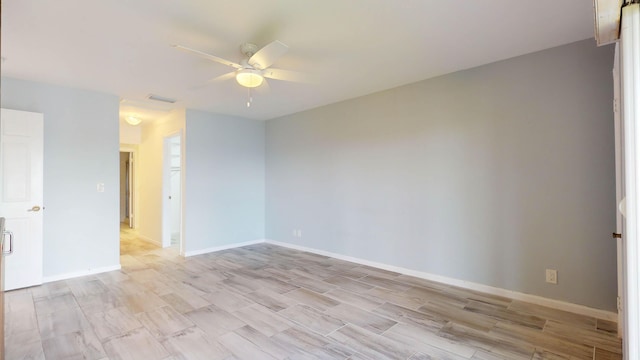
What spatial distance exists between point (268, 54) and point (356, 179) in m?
2.57

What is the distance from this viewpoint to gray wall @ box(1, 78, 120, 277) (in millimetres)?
3787

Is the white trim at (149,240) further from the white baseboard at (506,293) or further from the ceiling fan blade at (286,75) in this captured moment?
the ceiling fan blade at (286,75)

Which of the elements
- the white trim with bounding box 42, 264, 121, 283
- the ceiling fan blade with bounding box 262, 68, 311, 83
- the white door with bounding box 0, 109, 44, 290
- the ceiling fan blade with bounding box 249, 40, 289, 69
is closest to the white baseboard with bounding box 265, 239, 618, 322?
the ceiling fan blade with bounding box 262, 68, 311, 83

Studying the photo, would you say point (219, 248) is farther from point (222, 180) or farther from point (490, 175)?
point (490, 175)

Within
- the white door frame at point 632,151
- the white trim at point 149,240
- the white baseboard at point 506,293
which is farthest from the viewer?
the white trim at point 149,240

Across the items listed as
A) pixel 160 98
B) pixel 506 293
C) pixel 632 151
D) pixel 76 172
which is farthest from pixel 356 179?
pixel 76 172

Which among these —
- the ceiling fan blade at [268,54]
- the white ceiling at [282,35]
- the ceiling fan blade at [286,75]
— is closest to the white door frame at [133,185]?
the white ceiling at [282,35]

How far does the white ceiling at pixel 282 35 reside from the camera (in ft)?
7.40

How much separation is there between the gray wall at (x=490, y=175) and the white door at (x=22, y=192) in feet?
12.4

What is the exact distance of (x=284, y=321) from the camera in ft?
8.88

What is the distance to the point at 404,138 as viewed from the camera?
158 inches

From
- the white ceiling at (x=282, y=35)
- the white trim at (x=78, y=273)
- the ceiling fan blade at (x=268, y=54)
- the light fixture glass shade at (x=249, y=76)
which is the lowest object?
the white trim at (x=78, y=273)

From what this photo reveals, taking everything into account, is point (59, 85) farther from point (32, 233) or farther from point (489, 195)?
point (489, 195)

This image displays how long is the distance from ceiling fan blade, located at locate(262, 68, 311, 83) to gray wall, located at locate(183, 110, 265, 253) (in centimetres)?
233
